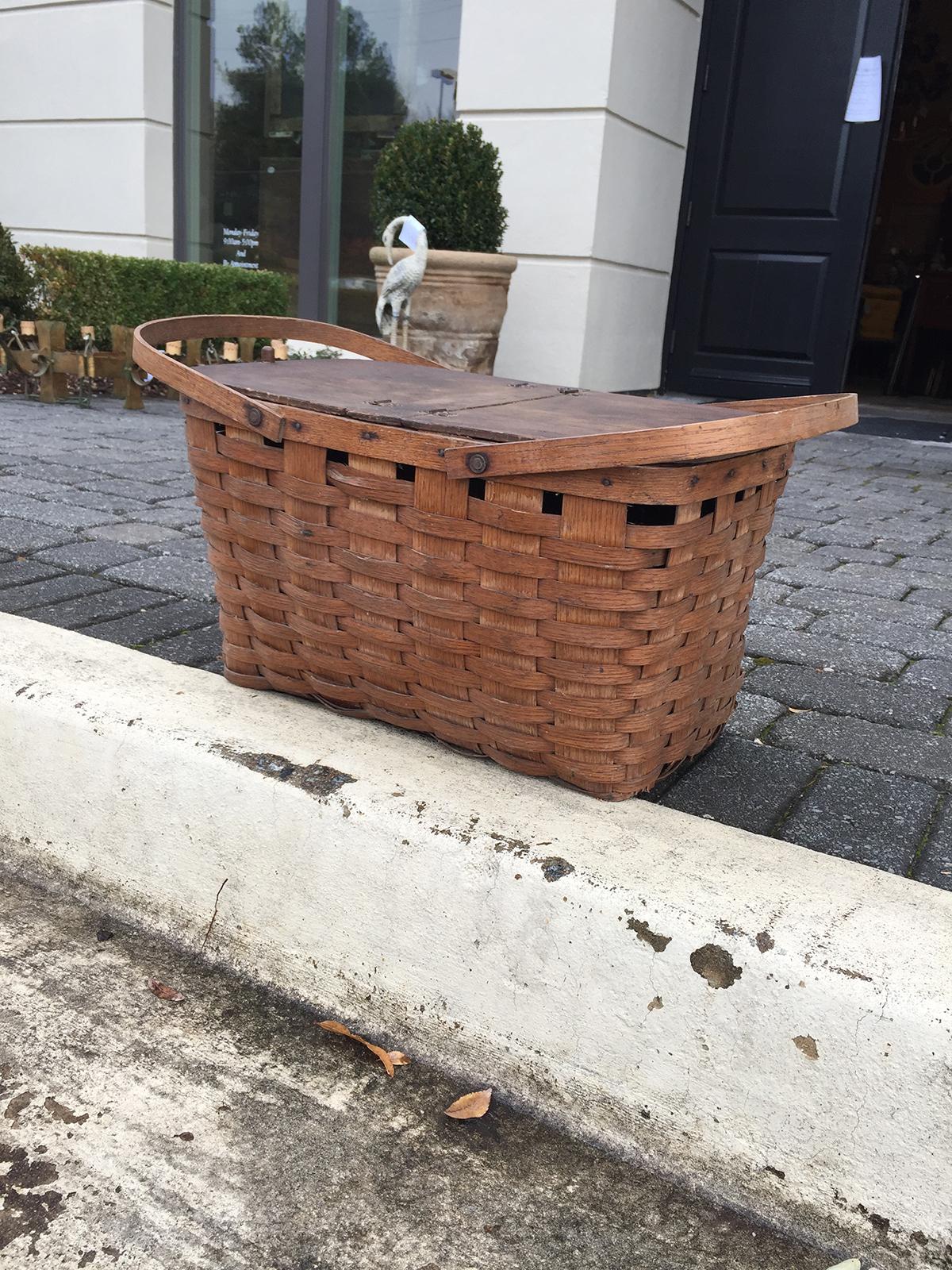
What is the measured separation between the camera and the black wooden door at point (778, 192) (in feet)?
18.8

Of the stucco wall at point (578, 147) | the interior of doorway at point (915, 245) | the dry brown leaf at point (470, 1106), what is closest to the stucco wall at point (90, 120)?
the stucco wall at point (578, 147)

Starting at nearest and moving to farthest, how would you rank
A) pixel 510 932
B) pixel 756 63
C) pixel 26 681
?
pixel 510 932
pixel 26 681
pixel 756 63

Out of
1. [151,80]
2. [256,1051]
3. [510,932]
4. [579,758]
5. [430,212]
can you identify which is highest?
[151,80]

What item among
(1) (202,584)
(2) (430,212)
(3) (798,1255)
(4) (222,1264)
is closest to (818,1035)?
(3) (798,1255)

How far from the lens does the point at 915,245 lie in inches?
441

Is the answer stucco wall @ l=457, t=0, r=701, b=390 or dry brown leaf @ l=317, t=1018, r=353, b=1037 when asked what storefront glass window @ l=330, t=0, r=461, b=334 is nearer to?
stucco wall @ l=457, t=0, r=701, b=390

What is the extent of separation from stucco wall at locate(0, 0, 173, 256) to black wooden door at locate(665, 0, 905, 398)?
3.66 metres

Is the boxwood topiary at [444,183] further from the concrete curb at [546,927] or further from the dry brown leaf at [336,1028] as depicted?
the dry brown leaf at [336,1028]

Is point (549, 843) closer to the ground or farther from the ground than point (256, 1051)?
farther from the ground

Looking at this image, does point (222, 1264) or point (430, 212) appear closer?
point (222, 1264)

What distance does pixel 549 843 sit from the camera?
3.95 feet

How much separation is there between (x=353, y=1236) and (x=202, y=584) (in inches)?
62.1

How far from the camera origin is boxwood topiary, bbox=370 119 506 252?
5.24m

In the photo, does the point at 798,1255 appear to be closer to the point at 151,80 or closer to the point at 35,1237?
the point at 35,1237
